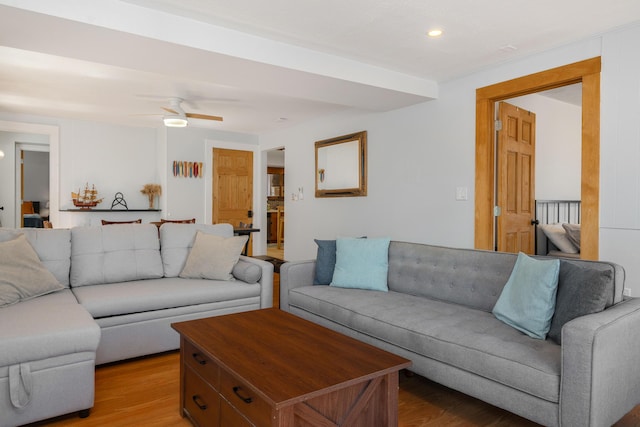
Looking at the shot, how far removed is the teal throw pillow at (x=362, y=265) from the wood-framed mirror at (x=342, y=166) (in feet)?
6.89

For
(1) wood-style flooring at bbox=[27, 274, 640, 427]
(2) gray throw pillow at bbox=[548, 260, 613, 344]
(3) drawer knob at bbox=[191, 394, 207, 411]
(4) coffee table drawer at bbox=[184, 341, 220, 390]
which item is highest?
(2) gray throw pillow at bbox=[548, 260, 613, 344]

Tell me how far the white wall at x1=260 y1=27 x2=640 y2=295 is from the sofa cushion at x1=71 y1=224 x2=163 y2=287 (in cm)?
276

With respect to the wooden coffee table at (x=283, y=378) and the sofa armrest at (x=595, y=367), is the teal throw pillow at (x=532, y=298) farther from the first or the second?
the wooden coffee table at (x=283, y=378)

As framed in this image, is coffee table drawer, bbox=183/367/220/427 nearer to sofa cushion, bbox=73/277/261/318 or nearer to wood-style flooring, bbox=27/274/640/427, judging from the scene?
wood-style flooring, bbox=27/274/640/427

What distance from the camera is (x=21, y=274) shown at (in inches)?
109

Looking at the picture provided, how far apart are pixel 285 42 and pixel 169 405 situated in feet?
9.08

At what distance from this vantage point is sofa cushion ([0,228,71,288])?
10.2 ft

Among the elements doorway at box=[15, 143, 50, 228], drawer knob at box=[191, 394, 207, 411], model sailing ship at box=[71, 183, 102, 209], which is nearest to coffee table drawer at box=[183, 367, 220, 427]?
drawer knob at box=[191, 394, 207, 411]

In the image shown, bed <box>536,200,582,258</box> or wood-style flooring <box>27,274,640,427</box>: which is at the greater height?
bed <box>536,200,582,258</box>

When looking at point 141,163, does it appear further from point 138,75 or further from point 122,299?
point 122,299

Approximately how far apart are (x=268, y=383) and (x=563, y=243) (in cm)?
423

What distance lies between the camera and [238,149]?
304 inches

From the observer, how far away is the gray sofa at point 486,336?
1.71 metres

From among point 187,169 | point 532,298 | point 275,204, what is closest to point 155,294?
point 532,298
